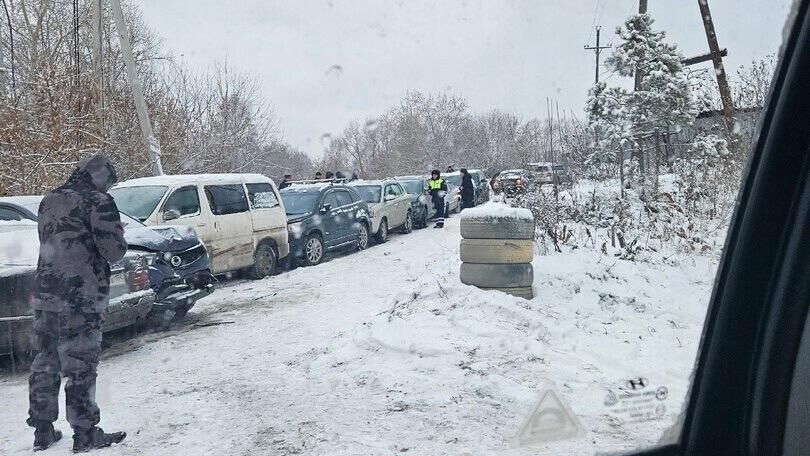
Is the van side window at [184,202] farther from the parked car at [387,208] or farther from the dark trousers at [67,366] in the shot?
the parked car at [387,208]

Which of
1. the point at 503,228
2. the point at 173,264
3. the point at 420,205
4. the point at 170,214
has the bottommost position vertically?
the point at 420,205

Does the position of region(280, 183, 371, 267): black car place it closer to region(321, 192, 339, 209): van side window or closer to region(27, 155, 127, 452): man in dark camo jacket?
region(321, 192, 339, 209): van side window

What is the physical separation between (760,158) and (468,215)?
17.3ft

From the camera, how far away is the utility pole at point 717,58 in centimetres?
243

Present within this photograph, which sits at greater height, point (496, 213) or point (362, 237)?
point (496, 213)

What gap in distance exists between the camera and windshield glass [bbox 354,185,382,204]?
15.1 meters

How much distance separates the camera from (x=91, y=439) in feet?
11.7

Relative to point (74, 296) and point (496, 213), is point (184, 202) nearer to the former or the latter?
point (74, 296)

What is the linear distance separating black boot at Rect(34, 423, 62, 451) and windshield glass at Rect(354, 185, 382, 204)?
11.3 meters

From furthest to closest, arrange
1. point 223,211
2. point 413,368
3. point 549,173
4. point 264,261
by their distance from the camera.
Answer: point 264,261
point 223,211
point 549,173
point 413,368

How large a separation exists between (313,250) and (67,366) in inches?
372

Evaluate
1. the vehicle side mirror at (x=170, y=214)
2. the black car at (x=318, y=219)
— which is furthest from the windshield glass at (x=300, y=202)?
the vehicle side mirror at (x=170, y=214)

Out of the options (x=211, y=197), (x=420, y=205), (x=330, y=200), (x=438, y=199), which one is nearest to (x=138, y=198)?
(x=211, y=197)

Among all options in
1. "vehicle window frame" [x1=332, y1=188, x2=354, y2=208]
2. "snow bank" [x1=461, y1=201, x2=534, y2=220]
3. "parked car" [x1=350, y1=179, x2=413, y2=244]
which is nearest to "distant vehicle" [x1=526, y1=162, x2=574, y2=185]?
"snow bank" [x1=461, y1=201, x2=534, y2=220]
